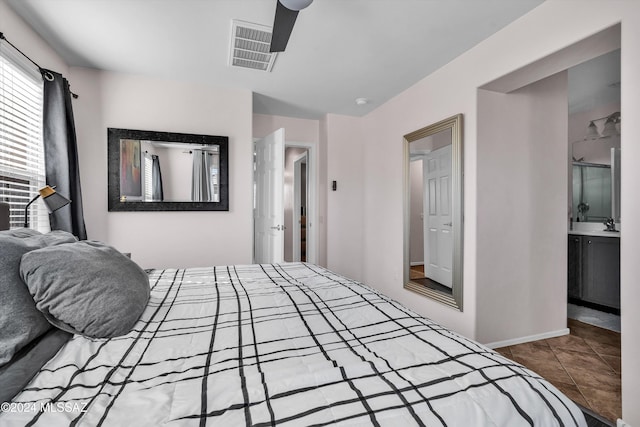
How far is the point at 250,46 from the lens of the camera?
249 centimetres

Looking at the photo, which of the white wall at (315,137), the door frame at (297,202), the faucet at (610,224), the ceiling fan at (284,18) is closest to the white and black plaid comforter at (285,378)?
the ceiling fan at (284,18)

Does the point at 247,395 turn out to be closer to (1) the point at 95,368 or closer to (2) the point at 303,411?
(2) the point at 303,411

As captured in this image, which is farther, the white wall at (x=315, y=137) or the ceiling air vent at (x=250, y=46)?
the white wall at (x=315, y=137)

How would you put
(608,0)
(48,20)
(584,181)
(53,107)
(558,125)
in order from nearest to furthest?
(608,0)
(48,20)
(53,107)
(558,125)
(584,181)

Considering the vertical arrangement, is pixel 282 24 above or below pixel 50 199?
above

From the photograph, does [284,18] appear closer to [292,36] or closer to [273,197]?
[292,36]

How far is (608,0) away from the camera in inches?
65.4

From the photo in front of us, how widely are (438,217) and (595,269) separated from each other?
2237 millimetres

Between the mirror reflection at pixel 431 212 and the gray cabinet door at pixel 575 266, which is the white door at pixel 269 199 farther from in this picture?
the gray cabinet door at pixel 575 266

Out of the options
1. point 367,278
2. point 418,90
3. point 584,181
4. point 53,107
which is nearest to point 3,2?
point 53,107

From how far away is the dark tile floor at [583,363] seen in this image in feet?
6.32

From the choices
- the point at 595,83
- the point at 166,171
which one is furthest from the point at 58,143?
the point at 595,83

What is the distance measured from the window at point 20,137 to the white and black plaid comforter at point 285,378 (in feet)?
5.81

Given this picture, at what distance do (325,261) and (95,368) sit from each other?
361 cm
